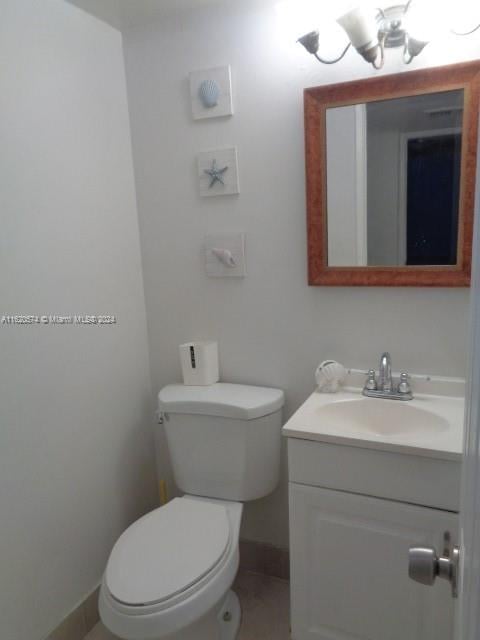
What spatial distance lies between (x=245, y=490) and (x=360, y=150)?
1.24 m

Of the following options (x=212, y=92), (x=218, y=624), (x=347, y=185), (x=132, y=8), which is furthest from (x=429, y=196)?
(x=218, y=624)

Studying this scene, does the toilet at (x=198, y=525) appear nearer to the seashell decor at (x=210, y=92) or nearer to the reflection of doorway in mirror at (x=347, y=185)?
the reflection of doorway in mirror at (x=347, y=185)

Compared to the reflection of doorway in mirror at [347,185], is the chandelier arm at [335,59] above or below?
above

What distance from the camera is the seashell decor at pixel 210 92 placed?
1622mm

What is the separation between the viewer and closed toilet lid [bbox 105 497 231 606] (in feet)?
4.05

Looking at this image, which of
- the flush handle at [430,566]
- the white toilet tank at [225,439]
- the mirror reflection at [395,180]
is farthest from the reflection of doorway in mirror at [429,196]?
the flush handle at [430,566]

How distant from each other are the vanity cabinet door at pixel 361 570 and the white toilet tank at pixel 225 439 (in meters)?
0.29

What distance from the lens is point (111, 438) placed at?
176 cm

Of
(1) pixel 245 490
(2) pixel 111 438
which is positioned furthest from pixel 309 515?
(2) pixel 111 438

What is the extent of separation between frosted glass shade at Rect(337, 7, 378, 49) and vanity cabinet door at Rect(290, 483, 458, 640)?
1.28 metres

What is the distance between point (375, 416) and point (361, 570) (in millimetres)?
455

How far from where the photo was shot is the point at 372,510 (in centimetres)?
128

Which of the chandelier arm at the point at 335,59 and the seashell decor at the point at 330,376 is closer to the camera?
the chandelier arm at the point at 335,59

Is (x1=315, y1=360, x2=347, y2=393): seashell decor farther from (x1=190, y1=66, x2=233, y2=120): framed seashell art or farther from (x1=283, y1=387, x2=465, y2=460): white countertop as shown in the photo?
(x1=190, y1=66, x2=233, y2=120): framed seashell art
